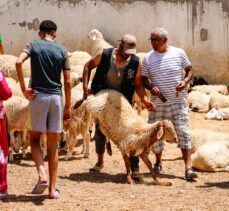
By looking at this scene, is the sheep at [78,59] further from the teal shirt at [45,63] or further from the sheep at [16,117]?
the teal shirt at [45,63]

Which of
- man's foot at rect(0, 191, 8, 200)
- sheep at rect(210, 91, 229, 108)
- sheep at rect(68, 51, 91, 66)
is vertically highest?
sheep at rect(68, 51, 91, 66)

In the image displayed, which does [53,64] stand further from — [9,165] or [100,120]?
[9,165]

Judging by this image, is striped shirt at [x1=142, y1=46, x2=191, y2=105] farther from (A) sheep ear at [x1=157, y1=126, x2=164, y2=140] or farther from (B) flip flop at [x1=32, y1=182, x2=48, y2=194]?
(B) flip flop at [x1=32, y1=182, x2=48, y2=194]

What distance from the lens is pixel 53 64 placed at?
5.93 m

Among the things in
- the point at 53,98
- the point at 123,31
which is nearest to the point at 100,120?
the point at 53,98

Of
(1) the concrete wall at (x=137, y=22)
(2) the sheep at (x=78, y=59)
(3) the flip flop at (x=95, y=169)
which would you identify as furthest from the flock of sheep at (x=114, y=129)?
(1) the concrete wall at (x=137, y=22)

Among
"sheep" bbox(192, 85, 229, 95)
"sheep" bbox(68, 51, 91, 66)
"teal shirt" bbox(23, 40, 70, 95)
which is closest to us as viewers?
"teal shirt" bbox(23, 40, 70, 95)

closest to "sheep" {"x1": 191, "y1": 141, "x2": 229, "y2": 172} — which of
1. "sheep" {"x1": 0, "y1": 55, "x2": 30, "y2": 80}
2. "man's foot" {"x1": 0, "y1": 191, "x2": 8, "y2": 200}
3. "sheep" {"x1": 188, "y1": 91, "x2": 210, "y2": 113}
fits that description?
"man's foot" {"x1": 0, "y1": 191, "x2": 8, "y2": 200}

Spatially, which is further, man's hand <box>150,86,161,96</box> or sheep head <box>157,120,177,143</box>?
man's hand <box>150,86,161,96</box>

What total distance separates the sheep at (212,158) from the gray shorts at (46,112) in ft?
8.98

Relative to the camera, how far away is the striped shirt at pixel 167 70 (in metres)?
7.39

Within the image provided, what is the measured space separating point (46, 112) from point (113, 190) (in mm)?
1441

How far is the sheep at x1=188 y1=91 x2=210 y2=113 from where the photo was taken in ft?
45.6

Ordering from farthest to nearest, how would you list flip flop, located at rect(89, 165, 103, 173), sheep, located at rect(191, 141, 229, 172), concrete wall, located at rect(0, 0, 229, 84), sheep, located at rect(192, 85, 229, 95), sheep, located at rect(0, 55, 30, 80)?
1. concrete wall, located at rect(0, 0, 229, 84)
2. sheep, located at rect(192, 85, 229, 95)
3. sheep, located at rect(0, 55, 30, 80)
4. sheep, located at rect(191, 141, 229, 172)
5. flip flop, located at rect(89, 165, 103, 173)
